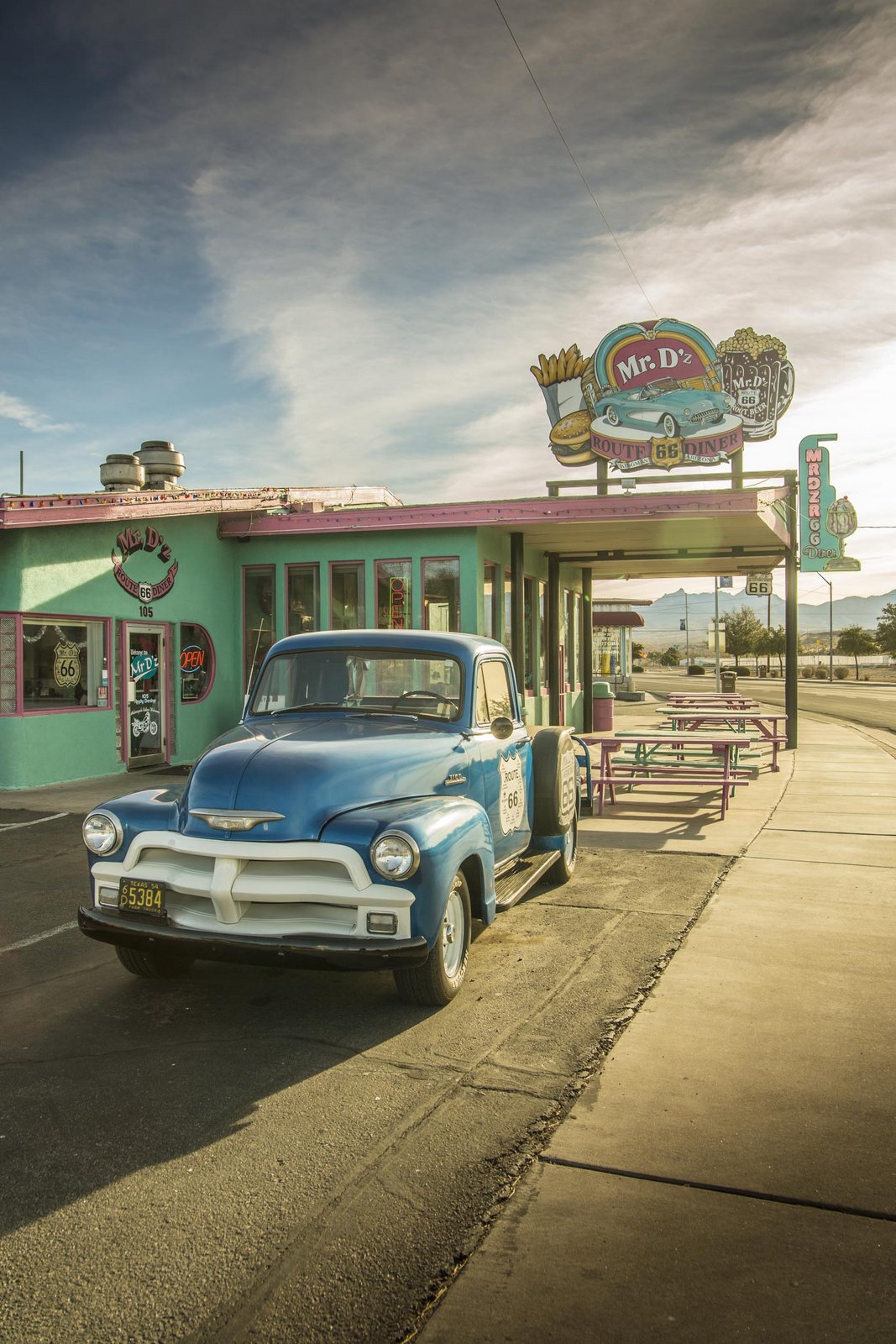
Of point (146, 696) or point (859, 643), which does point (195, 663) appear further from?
point (859, 643)

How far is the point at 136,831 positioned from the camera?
4.84 meters

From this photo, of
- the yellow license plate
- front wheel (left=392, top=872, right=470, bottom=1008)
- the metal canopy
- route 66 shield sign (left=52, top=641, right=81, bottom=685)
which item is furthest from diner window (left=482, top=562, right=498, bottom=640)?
the yellow license plate

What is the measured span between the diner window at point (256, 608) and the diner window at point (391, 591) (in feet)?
6.38

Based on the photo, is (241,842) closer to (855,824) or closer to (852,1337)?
(852,1337)

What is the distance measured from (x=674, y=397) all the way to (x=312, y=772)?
50.0ft

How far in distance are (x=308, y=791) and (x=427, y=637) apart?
6.29 ft

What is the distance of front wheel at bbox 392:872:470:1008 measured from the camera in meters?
4.78

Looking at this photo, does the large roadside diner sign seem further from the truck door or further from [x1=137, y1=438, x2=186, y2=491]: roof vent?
the truck door

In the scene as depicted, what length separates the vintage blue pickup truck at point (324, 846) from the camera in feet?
14.5

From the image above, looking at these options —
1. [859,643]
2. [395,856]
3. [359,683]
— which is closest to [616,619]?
[359,683]

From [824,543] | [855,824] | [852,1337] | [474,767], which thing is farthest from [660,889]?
[824,543]

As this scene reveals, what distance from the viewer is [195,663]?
16.4 m

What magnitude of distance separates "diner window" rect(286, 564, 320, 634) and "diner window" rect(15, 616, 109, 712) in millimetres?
3971

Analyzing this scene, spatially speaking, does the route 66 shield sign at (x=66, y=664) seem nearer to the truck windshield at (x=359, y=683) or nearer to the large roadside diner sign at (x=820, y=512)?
the truck windshield at (x=359, y=683)
